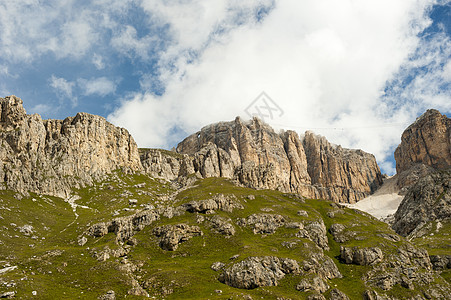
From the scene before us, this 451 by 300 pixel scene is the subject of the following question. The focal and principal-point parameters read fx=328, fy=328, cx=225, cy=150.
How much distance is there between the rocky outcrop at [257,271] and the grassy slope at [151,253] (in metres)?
3.12

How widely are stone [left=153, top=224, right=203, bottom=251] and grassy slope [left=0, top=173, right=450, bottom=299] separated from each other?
2.44 m

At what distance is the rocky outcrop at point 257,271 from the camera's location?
10609cm

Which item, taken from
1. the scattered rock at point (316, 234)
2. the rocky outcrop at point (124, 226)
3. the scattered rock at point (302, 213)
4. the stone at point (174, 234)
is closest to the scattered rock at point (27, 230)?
the rocky outcrop at point (124, 226)

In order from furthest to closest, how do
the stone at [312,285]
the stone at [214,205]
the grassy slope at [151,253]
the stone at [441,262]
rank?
the stone at [214,205] → the stone at [441,262] → the stone at [312,285] → the grassy slope at [151,253]

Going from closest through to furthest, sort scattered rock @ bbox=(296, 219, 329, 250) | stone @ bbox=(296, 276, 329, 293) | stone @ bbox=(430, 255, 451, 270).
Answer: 1. stone @ bbox=(296, 276, 329, 293)
2. scattered rock @ bbox=(296, 219, 329, 250)
3. stone @ bbox=(430, 255, 451, 270)

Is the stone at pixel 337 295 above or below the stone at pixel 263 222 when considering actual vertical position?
below

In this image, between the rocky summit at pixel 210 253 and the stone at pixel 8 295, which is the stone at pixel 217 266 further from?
the stone at pixel 8 295

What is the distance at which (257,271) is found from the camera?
108 m

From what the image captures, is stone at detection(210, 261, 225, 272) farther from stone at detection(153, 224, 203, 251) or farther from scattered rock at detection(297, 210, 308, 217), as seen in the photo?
scattered rock at detection(297, 210, 308, 217)

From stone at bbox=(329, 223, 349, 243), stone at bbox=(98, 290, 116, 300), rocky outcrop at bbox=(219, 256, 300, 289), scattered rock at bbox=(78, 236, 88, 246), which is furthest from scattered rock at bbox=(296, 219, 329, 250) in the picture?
scattered rock at bbox=(78, 236, 88, 246)

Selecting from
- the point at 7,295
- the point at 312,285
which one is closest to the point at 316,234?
the point at 312,285

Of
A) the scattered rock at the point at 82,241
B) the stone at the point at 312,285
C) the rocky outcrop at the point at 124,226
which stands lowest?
the stone at the point at 312,285

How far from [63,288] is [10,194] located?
110m

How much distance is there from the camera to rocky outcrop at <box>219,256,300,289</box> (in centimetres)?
10609
